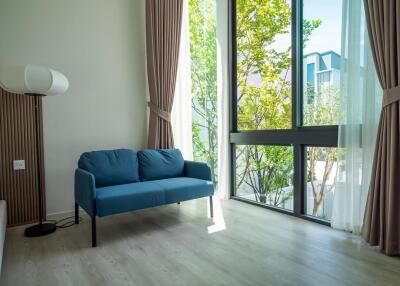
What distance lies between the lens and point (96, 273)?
1909 mm

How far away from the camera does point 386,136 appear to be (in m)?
2.10

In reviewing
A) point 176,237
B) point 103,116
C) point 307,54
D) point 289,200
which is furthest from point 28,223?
point 307,54

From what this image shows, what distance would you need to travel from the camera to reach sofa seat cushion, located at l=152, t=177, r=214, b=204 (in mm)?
2770

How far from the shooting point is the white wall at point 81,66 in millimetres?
2982

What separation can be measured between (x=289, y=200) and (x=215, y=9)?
110 inches

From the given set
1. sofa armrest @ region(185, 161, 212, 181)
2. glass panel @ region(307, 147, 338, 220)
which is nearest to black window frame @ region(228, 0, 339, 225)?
glass panel @ region(307, 147, 338, 220)

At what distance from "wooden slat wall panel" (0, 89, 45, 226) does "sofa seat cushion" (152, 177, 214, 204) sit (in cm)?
139

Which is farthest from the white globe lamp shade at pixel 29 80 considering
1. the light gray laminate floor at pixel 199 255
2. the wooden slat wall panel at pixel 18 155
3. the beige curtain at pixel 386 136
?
the beige curtain at pixel 386 136

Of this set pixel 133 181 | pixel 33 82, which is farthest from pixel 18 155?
pixel 133 181

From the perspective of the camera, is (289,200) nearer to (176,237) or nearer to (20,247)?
(176,237)

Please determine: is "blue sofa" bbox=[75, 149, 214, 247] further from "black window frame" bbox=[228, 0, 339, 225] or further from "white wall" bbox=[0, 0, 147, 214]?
"black window frame" bbox=[228, 0, 339, 225]

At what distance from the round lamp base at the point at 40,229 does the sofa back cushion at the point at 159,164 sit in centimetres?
103

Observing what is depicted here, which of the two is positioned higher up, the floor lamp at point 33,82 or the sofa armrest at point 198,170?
the floor lamp at point 33,82

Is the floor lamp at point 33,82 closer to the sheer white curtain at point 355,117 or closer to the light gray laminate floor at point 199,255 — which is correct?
the light gray laminate floor at point 199,255
